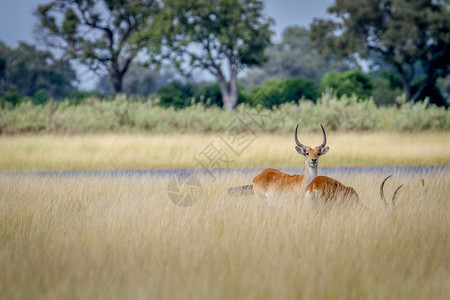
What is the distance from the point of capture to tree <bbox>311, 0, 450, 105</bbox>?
39562 millimetres

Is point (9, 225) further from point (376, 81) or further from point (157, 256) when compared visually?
point (376, 81)

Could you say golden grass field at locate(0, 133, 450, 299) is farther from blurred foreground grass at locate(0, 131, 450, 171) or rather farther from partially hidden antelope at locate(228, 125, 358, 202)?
blurred foreground grass at locate(0, 131, 450, 171)

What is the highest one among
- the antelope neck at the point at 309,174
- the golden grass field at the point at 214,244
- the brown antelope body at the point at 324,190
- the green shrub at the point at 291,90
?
the green shrub at the point at 291,90

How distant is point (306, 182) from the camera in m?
8.05

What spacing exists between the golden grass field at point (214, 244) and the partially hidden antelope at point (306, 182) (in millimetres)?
199

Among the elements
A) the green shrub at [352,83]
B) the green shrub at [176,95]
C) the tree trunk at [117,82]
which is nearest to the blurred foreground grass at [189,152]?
the green shrub at [176,95]

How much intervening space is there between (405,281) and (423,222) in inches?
92.3

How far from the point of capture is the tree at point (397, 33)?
3956 centimetres

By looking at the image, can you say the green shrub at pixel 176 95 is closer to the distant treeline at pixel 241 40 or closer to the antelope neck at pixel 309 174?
the distant treeline at pixel 241 40

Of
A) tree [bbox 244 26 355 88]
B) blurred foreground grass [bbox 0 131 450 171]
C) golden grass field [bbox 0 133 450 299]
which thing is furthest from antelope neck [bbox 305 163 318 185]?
tree [bbox 244 26 355 88]

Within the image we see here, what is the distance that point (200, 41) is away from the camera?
42.9 metres

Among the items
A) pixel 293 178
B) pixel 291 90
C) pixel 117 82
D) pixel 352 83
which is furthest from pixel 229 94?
pixel 293 178

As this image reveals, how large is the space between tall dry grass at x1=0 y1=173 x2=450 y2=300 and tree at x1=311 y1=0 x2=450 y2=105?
3313 cm

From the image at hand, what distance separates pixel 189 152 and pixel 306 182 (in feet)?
35.9
